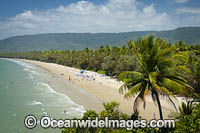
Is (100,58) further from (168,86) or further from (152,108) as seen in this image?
(168,86)

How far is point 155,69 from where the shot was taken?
769cm

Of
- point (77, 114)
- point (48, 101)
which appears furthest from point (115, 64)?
point (77, 114)

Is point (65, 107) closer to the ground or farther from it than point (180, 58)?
closer to the ground

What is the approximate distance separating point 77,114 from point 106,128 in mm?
14910

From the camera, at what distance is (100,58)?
64812mm

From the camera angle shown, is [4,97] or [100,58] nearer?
[4,97]

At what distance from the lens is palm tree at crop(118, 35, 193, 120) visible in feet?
24.0

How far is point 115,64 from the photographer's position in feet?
172

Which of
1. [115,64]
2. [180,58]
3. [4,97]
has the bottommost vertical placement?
[4,97]

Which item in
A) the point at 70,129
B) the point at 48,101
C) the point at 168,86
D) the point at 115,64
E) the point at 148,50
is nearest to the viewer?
the point at 168,86

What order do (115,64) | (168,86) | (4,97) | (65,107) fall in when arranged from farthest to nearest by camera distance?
(115,64) → (4,97) → (65,107) → (168,86)

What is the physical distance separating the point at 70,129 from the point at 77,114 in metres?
14.7

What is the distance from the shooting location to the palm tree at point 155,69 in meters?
7.31

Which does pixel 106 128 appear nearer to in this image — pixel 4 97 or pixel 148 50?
pixel 148 50
